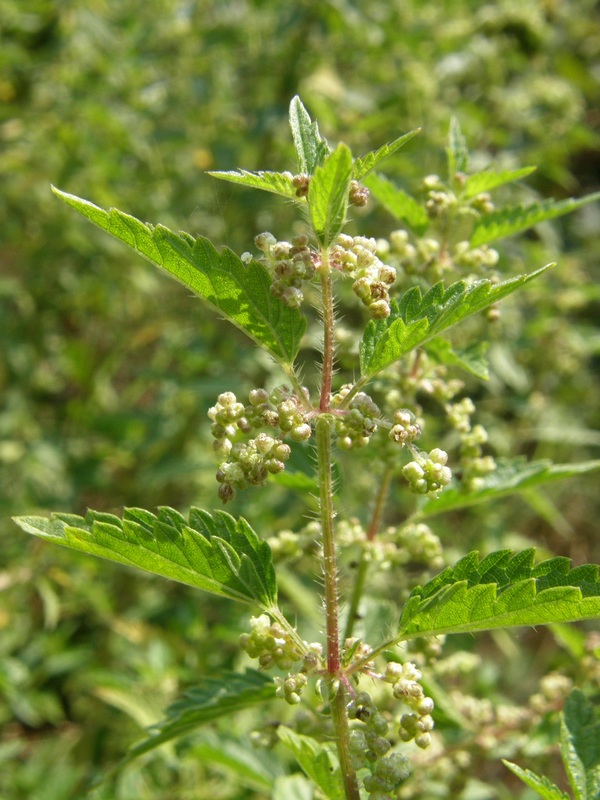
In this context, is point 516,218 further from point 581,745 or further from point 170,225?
point 170,225

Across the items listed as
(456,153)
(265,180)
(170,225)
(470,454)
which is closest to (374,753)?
(470,454)

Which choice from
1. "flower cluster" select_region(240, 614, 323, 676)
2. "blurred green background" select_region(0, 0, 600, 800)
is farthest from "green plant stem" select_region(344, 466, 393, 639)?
"blurred green background" select_region(0, 0, 600, 800)

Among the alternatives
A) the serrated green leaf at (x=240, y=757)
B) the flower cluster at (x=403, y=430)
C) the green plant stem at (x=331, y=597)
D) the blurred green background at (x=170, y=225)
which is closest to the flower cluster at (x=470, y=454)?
the flower cluster at (x=403, y=430)

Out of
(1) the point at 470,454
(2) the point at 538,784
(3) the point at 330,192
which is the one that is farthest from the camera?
(1) the point at 470,454

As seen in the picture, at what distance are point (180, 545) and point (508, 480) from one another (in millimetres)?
964

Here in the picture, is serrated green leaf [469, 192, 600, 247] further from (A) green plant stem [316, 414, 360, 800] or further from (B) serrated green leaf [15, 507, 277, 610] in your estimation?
(B) serrated green leaf [15, 507, 277, 610]

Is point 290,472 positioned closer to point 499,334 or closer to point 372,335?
Answer: point 372,335

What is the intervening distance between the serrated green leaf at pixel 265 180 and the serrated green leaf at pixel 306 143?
50mm

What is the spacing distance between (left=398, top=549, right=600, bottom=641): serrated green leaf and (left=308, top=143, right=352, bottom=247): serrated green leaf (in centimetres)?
64

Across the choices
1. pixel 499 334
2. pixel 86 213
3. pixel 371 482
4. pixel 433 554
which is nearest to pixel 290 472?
pixel 433 554

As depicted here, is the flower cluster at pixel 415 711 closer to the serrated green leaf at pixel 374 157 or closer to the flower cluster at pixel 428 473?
the flower cluster at pixel 428 473

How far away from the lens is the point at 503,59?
5.06 metres

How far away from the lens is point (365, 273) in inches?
59.1

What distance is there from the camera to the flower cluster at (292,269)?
1.44 m
